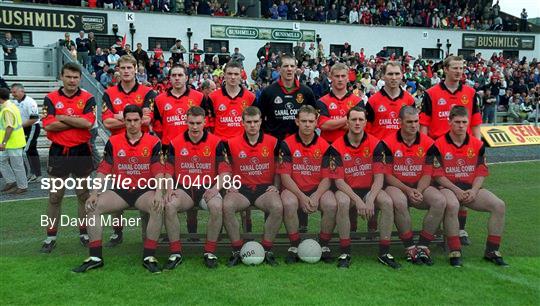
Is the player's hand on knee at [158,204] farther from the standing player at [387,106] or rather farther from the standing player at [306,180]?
the standing player at [387,106]

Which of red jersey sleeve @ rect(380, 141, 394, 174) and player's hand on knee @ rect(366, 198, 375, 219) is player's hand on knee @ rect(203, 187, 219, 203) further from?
red jersey sleeve @ rect(380, 141, 394, 174)

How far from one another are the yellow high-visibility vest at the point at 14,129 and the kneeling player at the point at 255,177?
586cm

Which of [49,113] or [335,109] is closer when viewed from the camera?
[49,113]

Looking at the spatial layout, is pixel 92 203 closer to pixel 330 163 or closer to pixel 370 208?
pixel 330 163

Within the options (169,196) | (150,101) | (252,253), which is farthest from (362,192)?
(150,101)

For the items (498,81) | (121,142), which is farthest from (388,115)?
(498,81)

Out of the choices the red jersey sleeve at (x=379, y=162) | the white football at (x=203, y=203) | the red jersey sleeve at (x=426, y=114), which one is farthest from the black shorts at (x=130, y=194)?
the red jersey sleeve at (x=426, y=114)

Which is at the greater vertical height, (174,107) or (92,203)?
(174,107)

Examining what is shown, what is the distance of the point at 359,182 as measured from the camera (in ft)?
20.8

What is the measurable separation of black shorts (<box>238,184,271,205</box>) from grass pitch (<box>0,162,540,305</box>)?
0.67 meters

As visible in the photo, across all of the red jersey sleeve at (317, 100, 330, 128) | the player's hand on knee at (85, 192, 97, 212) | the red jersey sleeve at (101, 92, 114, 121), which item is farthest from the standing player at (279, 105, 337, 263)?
the red jersey sleeve at (101, 92, 114, 121)

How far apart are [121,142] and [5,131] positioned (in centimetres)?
522

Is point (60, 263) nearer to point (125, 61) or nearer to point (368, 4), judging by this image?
point (125, 61)

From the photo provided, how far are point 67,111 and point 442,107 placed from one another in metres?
4.63
